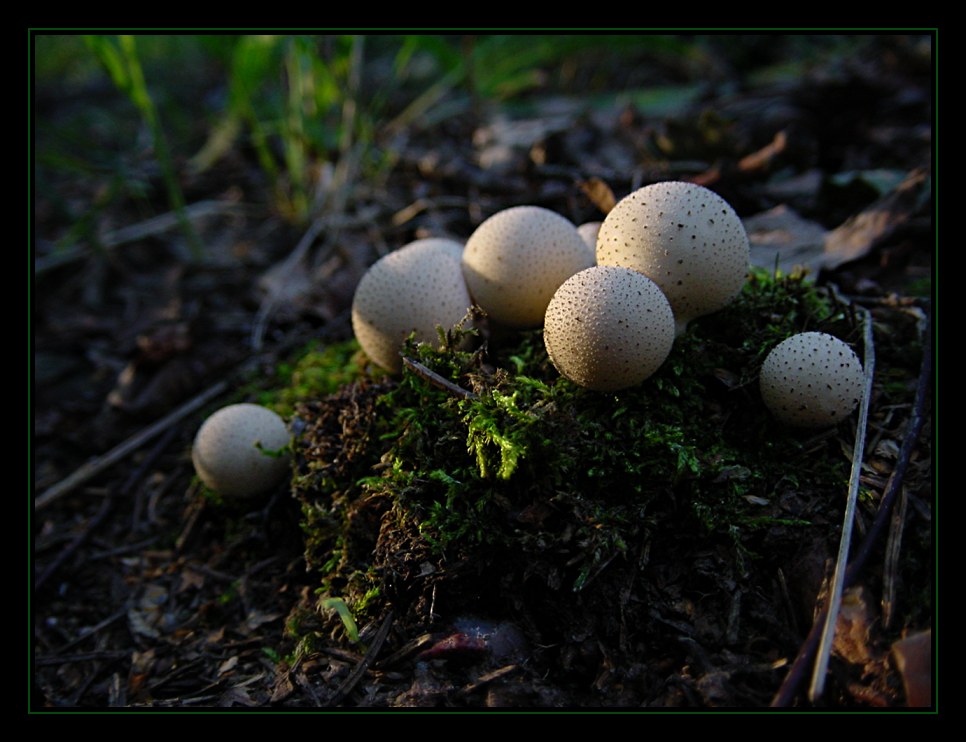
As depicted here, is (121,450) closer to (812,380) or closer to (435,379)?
(435,379)

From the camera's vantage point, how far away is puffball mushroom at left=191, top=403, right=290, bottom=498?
2852 mm

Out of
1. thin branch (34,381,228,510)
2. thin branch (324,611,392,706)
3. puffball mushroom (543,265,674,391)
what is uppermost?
puffball mushroom (543,265,674,391)

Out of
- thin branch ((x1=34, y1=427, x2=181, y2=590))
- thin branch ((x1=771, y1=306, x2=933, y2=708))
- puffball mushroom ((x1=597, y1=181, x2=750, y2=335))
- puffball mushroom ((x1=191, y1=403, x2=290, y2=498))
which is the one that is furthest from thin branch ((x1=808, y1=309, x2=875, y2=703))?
thin branch ((x1=34, y1=427, x2=181, y2=590))

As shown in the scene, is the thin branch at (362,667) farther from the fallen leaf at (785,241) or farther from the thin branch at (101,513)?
the fallen leaf at (785,241)

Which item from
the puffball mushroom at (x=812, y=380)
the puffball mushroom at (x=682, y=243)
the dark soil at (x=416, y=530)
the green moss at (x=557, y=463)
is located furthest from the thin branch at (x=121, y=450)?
the puffball mushroom at (x=812, y=380)

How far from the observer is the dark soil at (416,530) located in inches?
78.9

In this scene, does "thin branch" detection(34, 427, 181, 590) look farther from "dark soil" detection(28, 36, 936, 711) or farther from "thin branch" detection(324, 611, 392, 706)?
"thin branch" detection(324, 611, 392, 706)

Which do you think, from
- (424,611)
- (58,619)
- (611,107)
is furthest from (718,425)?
(611,107)

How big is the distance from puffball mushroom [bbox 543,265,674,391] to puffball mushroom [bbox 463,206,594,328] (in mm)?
321

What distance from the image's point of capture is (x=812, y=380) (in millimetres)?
2207

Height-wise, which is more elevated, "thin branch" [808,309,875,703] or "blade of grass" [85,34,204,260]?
"blade of grass" [85,34,204,260]

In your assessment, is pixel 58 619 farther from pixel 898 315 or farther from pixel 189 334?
pixel 898 315

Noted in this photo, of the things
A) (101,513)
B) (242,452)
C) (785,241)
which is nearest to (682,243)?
(785,241)

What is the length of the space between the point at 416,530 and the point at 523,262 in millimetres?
1045
